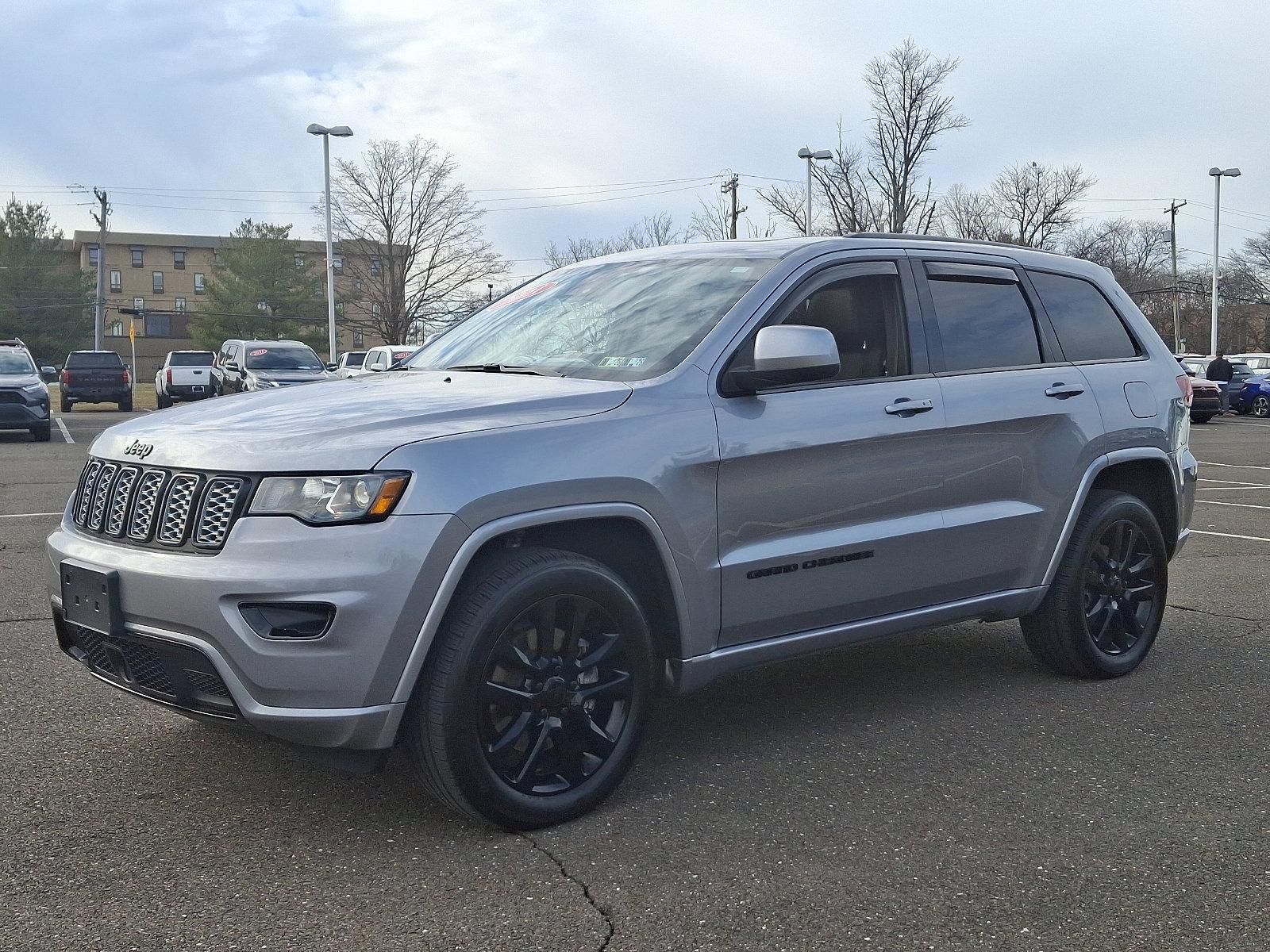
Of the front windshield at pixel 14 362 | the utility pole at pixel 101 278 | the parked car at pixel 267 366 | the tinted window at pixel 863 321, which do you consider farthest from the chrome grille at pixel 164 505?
the utility pole at pixel 101 278

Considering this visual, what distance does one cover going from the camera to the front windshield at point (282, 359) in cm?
2792

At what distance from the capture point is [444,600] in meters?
3.47

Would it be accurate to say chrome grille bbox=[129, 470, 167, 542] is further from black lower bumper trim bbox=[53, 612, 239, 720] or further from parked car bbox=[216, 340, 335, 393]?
parked car bbox=[216, 340, 335, 393]

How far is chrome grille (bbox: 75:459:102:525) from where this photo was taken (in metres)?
4.04

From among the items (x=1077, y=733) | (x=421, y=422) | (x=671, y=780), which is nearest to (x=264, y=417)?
(x=421, y=422)

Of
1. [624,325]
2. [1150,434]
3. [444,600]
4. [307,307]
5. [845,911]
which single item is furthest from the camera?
[307,307]

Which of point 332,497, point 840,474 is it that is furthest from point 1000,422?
point 332,497

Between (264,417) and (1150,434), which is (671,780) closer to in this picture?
(264,417)

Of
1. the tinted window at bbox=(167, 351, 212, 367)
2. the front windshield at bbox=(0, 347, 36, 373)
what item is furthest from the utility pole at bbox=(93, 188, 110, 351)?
the front windshield at bbox=(0, 347, 36, 373)

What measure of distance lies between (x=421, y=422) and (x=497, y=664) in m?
0.71

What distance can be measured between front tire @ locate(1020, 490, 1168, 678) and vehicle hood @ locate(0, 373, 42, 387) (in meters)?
19.3

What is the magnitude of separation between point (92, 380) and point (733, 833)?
32.6m

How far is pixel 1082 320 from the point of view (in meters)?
5.61

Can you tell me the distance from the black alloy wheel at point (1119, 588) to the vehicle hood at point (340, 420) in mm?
2453
